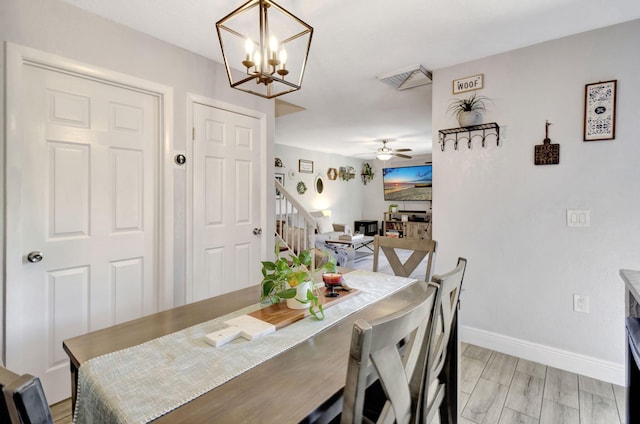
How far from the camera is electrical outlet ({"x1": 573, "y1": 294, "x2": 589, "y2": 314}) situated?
219 centimetres

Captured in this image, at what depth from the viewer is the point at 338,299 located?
146cm

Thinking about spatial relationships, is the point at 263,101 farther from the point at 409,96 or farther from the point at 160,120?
the point at 409,96

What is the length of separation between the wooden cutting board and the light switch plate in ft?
6.04

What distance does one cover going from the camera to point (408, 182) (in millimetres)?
8508

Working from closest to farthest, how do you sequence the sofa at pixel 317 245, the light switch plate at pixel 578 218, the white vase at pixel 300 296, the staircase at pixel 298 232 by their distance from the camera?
the white vase at pixel 300 296 < the light switch plate at pixel 578 218 < the staircase at pixel 298 232 < the sofa at pixel 317 245

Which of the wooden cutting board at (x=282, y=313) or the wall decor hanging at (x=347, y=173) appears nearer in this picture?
the wooden cutting board at (x=282, y=313)

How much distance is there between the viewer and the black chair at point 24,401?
45 centimetres

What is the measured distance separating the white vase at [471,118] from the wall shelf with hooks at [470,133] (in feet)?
0.18

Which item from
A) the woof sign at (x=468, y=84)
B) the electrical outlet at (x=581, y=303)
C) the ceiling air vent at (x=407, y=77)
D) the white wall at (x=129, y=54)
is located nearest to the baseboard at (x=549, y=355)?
the electrical outlet at (x=581, y=303)

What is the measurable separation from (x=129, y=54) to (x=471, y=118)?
2.51 metres

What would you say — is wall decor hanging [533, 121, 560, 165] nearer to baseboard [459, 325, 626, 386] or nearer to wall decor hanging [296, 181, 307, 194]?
baseboard [459, 325, 626, 386]

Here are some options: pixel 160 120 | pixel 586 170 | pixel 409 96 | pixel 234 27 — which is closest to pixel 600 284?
pixel 586 170

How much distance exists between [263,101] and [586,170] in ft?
8.64

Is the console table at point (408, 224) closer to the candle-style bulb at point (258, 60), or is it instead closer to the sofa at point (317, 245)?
the sofa at point (317, 245)
